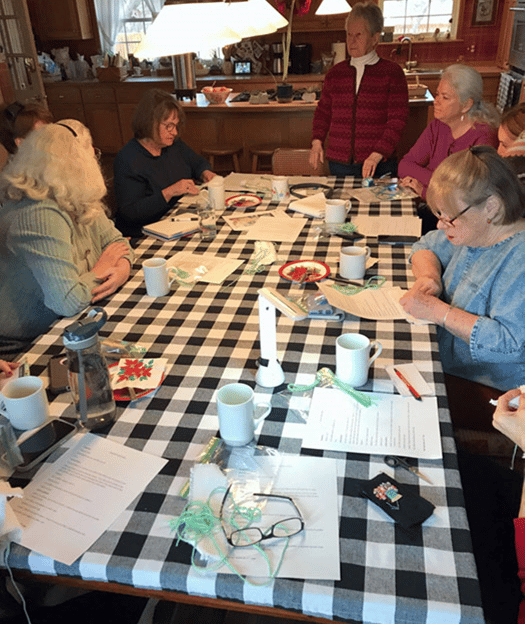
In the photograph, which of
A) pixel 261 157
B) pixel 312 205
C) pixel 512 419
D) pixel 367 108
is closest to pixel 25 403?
pixel 512 419

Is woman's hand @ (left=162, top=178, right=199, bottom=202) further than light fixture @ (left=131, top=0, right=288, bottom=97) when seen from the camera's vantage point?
Yes

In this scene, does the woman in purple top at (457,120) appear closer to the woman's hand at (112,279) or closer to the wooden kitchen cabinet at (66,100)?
the woman's hand at (112,279)

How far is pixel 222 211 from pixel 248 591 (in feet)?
6.37

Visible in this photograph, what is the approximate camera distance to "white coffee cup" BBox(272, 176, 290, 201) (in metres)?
2.65

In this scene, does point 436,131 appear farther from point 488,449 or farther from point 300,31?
point 300,31

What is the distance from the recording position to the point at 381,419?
48.1 inches

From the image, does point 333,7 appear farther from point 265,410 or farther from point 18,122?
point 265,410

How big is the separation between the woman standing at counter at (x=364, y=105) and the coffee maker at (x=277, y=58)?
10.4 feet

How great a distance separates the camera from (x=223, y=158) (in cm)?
475

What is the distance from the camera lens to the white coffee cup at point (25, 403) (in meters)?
1.20

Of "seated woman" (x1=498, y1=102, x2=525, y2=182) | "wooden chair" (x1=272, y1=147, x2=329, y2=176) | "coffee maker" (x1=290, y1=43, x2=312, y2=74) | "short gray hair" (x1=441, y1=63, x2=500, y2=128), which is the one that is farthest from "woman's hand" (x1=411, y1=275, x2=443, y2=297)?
"coffee maker" (x1=290, y1=43, x2=312, y2=74)

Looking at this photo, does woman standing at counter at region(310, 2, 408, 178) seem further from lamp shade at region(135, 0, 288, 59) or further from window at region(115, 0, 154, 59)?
window at region(115, 0, 154, 59)

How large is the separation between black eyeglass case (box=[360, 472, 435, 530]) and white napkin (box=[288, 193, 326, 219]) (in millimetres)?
1617

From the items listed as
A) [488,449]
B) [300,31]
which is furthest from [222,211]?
[300,31]
